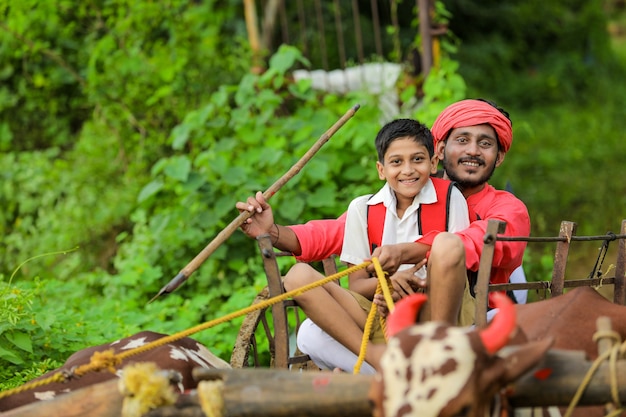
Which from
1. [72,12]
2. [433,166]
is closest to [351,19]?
[72,12]

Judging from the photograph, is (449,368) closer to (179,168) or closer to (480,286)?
(480,286)

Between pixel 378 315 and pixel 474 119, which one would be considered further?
pixel 474 119

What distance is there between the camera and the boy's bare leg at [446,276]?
312 cm

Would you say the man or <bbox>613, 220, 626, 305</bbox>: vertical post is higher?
the man

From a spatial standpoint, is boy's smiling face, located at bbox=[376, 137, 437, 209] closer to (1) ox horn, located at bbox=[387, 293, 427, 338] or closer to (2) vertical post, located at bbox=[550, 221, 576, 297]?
(2) vertical post, located at bbox=[550, 221, 576, 297]

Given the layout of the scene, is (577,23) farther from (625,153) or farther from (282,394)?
(282,394)

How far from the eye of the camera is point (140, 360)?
10.6 ft

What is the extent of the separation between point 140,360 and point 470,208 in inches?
66.8

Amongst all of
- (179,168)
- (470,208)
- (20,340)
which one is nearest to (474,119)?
(470,208)

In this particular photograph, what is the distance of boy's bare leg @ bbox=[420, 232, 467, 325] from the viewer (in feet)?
10.2

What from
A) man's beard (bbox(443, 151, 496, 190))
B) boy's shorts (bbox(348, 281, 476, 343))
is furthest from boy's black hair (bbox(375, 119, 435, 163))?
boy's shorts (bbox(348, 281, 476, 343))

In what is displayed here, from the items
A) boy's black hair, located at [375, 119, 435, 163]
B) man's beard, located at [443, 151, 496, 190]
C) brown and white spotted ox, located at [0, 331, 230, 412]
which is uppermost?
boy's black hair, located at [375, 119, 435, 163]

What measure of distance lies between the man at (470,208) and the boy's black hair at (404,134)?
0.39 metres

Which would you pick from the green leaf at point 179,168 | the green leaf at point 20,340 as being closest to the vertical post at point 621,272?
the green leaf at point 20,340
